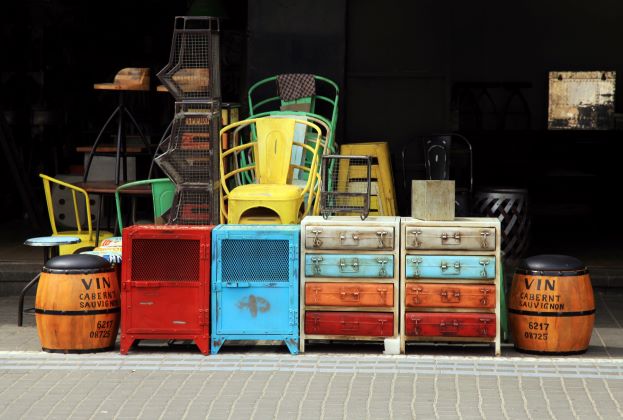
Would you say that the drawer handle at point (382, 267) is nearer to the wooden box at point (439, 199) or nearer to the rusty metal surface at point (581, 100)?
the wooden box at point (439, 199)

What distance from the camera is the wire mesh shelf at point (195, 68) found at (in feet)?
34.7

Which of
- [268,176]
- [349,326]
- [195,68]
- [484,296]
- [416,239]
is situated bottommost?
[349,326]

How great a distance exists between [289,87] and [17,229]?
15.9 feet

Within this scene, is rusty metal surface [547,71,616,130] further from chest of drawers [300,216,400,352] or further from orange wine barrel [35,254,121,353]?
orange wine barrel [35,254,121,353]

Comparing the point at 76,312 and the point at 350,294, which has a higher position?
the point at 350,294

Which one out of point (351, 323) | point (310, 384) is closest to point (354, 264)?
point (351, 323)

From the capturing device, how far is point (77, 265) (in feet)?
32.3

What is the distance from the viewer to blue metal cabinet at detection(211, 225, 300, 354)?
→ 9828mm

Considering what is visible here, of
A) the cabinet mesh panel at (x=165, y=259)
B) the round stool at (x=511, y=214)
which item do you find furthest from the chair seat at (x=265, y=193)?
the round stool at (x=511, y=214)

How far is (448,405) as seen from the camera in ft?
27.2

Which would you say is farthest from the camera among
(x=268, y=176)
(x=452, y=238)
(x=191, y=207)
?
(x=268, y=176)

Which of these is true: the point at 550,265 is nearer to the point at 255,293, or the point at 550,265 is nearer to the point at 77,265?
the point at 255,293

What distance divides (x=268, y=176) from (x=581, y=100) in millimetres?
9067

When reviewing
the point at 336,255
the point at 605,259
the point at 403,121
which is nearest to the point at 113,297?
the point at 336,255
